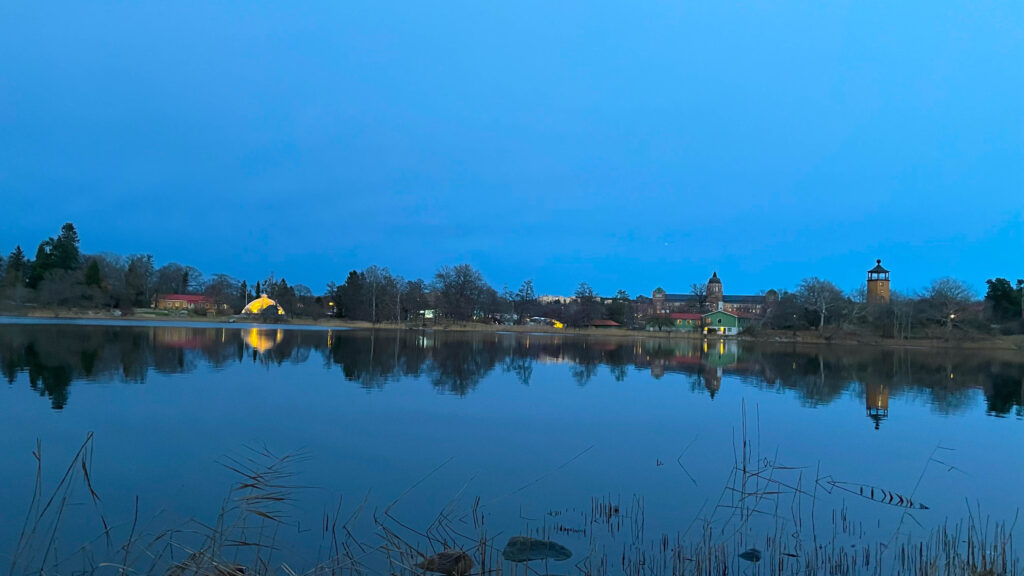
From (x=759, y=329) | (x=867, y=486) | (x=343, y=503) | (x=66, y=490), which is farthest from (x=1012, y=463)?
(x=759, y=329)

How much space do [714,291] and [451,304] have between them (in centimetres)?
6946

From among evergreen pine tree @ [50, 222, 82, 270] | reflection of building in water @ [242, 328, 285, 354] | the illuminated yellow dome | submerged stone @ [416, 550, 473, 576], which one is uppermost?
evergreen pine tree @ [50, 222, 82, 270]

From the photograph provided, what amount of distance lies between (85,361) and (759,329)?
7424 centimetres

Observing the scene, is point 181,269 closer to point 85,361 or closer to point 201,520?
point 85,361

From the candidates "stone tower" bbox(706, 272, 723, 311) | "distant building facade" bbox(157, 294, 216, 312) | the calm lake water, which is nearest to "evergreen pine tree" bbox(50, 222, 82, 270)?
"distant building facade" bbox(157, 294, 216, 312)

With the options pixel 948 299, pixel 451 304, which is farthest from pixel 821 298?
pixel 451 304

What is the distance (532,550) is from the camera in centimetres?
685

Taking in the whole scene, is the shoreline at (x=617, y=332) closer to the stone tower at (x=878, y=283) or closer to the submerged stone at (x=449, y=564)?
the stone tower at (x=878, y=283)

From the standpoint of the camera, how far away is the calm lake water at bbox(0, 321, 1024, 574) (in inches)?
309

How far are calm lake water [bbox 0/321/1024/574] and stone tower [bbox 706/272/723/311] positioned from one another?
371ft

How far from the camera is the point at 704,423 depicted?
52.5 feet

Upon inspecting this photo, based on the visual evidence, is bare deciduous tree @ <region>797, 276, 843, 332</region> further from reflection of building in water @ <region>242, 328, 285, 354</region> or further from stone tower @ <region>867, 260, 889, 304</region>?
reflection of building in water @ <region>242, 328, 285, 354</region>

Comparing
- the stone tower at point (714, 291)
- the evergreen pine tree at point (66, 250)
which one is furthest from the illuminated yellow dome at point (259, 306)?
the stone tower at point (714, 291)

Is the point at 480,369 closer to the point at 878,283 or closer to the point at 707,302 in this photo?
the point at 878,283
